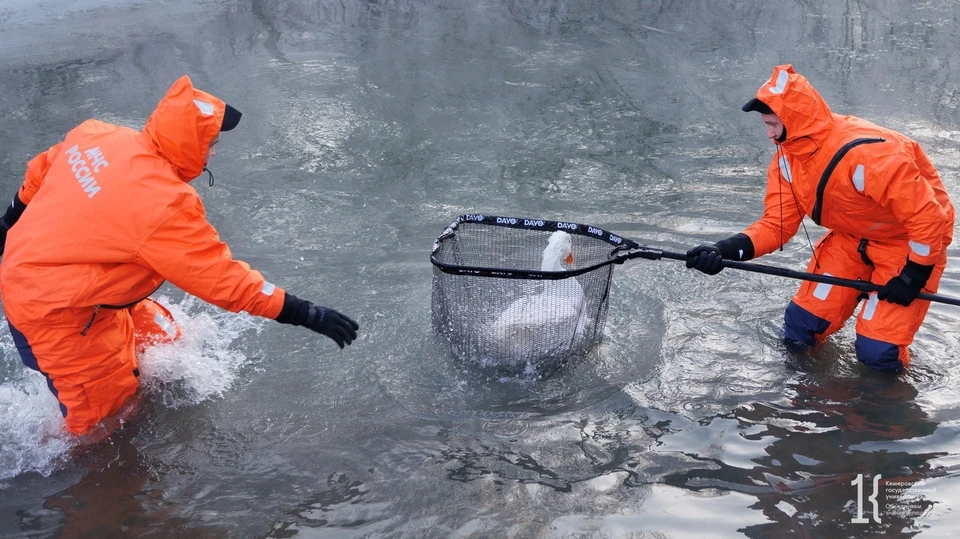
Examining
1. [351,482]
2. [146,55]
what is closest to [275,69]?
[146,55]

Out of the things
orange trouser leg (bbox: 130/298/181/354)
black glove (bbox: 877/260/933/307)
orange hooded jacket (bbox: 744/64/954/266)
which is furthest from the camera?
orange trouser leg (bbox: 130/298/181/354)

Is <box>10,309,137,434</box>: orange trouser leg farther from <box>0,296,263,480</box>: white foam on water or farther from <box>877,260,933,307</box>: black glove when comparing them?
<box>877,260,933,307</box>: black glove

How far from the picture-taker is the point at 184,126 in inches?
127

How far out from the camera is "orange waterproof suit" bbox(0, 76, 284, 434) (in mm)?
3158

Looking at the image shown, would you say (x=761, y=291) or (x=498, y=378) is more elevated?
(x=761, y=291)

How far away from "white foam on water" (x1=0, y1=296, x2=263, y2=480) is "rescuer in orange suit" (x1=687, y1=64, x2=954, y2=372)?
99.8 inches

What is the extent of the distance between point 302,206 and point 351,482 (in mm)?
2814

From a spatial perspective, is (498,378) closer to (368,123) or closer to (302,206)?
(302,206)

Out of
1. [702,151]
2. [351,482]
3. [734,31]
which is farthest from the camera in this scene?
[734,31]

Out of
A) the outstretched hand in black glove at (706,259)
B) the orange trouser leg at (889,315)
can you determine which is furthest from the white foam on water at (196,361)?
the orange trouser leg at (889,315)

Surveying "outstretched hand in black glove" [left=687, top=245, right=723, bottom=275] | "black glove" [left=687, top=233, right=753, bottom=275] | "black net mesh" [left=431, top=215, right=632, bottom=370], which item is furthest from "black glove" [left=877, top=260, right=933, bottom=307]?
"black net mesh" [left=431, top=215, right=632, bottom=370]

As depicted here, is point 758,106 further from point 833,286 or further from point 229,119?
point 229,119

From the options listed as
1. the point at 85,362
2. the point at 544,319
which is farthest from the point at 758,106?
the point at 85,362

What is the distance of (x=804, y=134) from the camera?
3.81 metres
